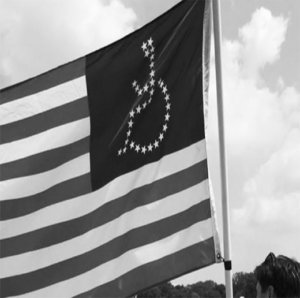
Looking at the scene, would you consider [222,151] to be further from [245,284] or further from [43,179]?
[245,284]

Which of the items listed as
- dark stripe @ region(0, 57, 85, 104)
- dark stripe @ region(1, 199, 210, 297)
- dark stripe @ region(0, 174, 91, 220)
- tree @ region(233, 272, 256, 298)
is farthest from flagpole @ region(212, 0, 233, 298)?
tree @ region(233, 272, 256, 298)

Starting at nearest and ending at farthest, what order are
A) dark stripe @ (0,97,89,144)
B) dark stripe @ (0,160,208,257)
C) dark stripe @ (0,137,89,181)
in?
dark stripe @ (0,160,208,257) → dark stripe @ (0,137,89,181) → dark stripe @ (0,97,89,144)

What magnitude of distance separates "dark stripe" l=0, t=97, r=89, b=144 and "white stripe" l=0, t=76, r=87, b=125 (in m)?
0.05

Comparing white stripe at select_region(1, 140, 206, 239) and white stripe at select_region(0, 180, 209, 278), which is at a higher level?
white stripe at select_region(1, 140, 206, 239)

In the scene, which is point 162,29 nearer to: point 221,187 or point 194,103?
point 194,103

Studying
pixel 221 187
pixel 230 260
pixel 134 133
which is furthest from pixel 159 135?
pixel 230 260

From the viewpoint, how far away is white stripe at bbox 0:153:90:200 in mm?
6676

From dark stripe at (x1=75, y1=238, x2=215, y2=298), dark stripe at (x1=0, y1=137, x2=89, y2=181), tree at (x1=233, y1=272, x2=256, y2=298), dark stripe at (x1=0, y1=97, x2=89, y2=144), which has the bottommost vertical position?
dark stripe at (x1=75, y1=238, x2=215, y2=298)

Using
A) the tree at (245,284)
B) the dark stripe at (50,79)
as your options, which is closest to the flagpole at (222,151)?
the dark stripe at (50,79)

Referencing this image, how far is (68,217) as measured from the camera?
21.3 ft

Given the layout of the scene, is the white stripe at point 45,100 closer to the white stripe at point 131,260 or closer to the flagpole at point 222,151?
the flagpole at point 222,151

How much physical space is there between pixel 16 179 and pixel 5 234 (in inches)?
22.6

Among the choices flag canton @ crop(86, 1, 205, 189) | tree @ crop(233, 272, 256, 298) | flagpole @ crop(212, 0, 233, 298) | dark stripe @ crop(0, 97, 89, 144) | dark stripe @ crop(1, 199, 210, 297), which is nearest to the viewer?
flagpole @ crop(212, 0, 233, 298)

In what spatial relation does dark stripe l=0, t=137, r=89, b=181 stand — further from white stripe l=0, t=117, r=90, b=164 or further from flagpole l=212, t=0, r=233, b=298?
flagpole l=212, t=0, r=233, b=298
